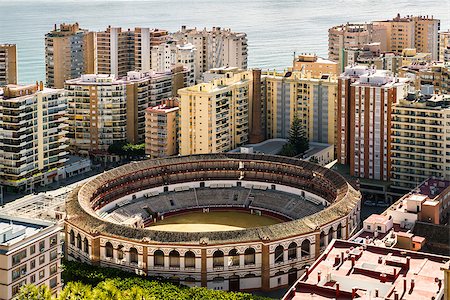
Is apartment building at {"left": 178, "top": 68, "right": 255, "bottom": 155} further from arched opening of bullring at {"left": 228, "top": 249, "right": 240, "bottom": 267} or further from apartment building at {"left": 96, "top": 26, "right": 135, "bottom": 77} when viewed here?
apartment building at {"left": 96, "top": 26, "right": 135, "bottom": 77}

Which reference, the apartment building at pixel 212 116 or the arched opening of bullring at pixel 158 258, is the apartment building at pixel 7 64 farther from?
the arched opening of bullring at pixel 158 258

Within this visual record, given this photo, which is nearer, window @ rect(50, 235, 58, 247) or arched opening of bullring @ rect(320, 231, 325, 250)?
window @ rect(50, 235, 58, 247)

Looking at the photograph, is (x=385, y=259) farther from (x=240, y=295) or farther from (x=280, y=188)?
(x=280, y=188)

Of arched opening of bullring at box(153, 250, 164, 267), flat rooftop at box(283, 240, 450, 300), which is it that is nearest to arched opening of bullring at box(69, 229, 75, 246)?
arched opening of bullring at box(153, 250, 164, 267)

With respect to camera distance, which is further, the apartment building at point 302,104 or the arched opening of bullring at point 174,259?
the apartment building at point 302,104

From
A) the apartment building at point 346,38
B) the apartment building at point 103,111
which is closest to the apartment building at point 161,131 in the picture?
the apartment building at point 103,111
